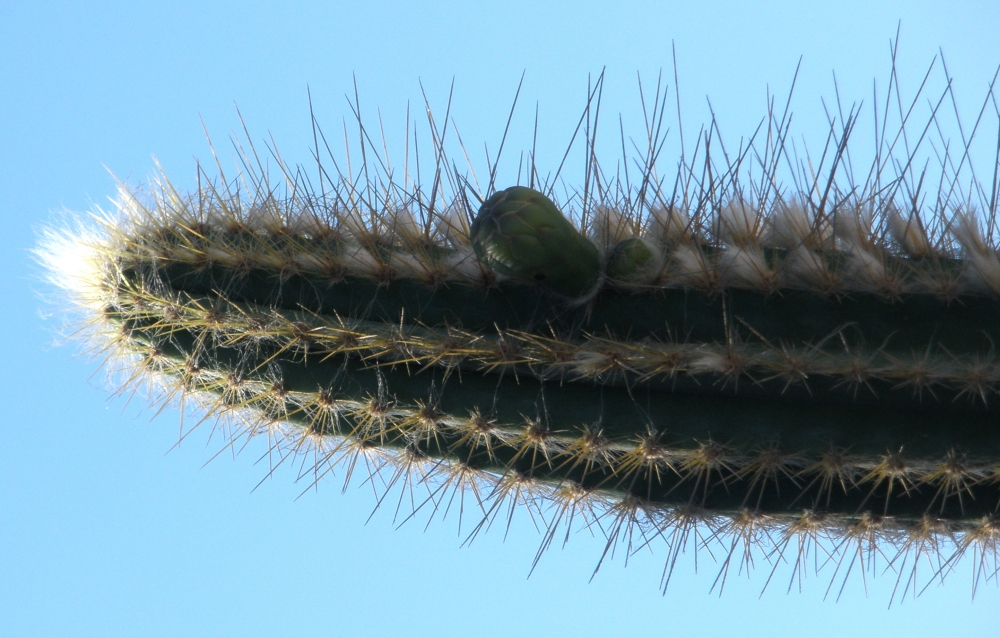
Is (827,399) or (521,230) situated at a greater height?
(521,230)

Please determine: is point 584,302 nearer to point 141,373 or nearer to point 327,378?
point 327,378

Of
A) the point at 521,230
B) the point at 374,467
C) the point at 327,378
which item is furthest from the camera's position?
the point at 374,467

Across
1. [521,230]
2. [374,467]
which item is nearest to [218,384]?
[374,467]

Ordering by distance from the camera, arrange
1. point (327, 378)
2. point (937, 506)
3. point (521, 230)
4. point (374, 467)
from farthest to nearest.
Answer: point (374, 467), point (327, 378), point (937, 506), point (521, 230)

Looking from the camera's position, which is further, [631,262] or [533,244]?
[631,262]
